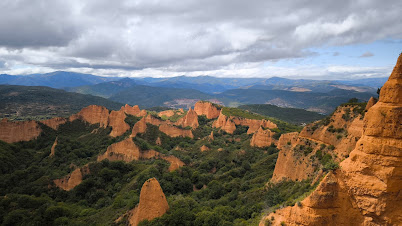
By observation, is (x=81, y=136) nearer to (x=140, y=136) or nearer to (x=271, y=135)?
(x=140, y=136)

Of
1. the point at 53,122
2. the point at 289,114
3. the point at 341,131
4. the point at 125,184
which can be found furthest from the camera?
the point at 289,114

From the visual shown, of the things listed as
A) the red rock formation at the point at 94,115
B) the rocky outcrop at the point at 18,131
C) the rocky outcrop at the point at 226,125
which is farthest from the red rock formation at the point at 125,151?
the rocky outcrop at the point at 226,125

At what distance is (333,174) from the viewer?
16375mm

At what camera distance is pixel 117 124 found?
6994cm

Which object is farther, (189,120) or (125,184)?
(189,120)

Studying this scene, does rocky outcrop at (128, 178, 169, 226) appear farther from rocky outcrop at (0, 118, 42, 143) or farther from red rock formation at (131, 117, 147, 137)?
rocky outcrop at (0, 118, 42, 143)

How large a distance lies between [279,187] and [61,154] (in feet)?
169

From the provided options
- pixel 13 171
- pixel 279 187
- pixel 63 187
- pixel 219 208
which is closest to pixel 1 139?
pixel 13 171

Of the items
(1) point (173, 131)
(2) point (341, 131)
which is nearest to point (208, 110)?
(1) point (173, 131)

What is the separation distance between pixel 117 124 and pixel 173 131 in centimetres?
1903

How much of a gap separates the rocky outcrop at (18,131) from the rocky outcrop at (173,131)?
37.0 metres

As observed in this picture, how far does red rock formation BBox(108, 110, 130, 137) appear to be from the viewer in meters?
69.3

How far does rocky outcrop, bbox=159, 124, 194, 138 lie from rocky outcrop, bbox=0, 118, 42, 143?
121 ft

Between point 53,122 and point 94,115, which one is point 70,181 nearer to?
point 53,122
